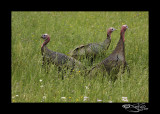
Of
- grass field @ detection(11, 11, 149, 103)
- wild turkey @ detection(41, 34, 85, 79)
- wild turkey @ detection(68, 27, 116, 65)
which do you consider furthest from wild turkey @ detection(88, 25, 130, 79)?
wild turkey @ detection(68, 27, 116, 65)

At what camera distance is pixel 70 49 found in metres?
8.42

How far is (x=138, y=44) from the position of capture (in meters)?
8.66

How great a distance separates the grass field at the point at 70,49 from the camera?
4.68 meters

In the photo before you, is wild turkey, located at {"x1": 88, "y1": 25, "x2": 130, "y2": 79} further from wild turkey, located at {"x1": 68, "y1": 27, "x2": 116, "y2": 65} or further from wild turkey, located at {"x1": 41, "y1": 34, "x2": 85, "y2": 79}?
wild turkey, located at {"x1": 68, "y1": 27, "x2": 116, "y2": 65}

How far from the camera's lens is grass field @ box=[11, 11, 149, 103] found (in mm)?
4680

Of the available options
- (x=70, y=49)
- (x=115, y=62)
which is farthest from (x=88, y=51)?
(x=115, y=62)

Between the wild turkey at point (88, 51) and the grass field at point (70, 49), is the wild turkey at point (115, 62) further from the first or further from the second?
the wild turkey at point (88, 51)

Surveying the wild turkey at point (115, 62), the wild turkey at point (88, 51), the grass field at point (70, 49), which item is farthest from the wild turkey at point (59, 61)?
the wild turkey at point (88, 51)

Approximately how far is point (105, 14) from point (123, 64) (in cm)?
853

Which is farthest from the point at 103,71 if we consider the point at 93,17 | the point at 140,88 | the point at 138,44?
the point at 93,17

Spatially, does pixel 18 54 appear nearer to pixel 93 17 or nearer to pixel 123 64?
pixel 123 64

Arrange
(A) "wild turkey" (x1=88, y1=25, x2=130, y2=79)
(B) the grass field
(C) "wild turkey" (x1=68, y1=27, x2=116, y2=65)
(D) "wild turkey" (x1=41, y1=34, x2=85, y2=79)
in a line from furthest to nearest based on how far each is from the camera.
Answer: (C) "wild turkey" (x1=68, y1=27, x2=116, y2=65)
(D) "wild turkey" (x1=41, y1=34, x2=85, y2=79)
(A) "wild turkey" (x1=88, y1=25, x2=130, y2=79)
(B) the grass field

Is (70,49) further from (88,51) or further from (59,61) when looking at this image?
(59,61)

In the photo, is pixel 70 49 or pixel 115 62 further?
pixel 70 49
